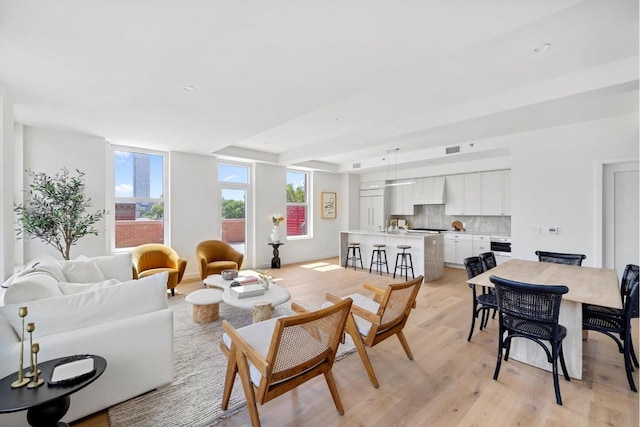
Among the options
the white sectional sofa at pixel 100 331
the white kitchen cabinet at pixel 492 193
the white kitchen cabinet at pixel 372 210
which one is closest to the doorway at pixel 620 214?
the white kitchen cabinet at pixel 492 193

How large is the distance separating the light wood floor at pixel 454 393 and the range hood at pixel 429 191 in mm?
4487

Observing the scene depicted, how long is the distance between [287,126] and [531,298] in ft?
12.8

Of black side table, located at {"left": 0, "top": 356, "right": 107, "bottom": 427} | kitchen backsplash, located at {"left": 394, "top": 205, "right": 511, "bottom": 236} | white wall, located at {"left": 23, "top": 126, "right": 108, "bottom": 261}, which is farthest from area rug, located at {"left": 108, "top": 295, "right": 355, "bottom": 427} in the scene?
kitchen backsplash, located at {"left": 394, "top": 205, "right": 511, "bottom": 236}

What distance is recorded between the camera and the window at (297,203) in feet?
25.6

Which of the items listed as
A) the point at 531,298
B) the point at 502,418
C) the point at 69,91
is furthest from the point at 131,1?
the point at 502,418

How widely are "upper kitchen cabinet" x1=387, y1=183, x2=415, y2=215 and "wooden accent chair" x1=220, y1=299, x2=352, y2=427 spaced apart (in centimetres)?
674

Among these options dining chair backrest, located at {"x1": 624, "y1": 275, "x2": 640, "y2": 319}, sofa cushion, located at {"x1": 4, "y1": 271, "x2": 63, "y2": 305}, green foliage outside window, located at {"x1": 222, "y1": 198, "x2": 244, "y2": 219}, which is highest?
green foliage outside window, located at {"x1": 222, "y1": 198, "x2": 244, "y2": 219}

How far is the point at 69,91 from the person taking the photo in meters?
2.81

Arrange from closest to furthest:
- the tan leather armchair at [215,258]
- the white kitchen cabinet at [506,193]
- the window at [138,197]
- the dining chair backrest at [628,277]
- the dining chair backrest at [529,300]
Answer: the dining chair backrest at [529,300] < the dining chair backrest at [628,277] < the tan leather armchair at [215,258] < the window at [138,197] < the white kitchen cabinet at [506,193]

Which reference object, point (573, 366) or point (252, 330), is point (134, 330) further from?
point (573, 366)

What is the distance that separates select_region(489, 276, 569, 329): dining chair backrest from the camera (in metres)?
2.05

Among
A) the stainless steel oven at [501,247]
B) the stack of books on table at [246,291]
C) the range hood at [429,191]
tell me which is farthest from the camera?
the range hood at [429,191]

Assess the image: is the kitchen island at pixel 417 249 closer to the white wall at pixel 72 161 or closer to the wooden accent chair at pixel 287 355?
the wooden accent chair at pixel 287 355

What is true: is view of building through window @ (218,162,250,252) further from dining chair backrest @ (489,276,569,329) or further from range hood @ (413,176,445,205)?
dining chair backrest @ (489,276,569,329)
